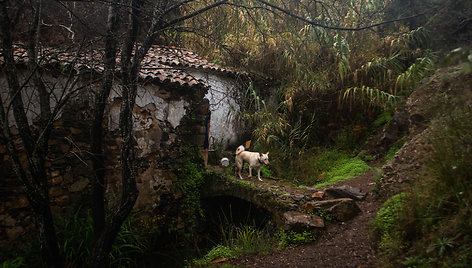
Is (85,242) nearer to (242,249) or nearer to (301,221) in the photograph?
(242,249)

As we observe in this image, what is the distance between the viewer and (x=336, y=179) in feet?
19.6

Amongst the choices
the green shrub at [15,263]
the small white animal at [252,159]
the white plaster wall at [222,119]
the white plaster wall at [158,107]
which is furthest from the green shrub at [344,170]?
the green shrub at [15,263]

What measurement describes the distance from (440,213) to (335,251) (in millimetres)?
1637

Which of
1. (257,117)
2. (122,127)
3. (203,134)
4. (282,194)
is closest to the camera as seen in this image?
(122,127)

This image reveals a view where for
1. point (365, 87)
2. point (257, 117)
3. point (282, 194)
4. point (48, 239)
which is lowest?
point (48, 239)

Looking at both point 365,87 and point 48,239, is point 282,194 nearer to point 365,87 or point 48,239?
point 48,239

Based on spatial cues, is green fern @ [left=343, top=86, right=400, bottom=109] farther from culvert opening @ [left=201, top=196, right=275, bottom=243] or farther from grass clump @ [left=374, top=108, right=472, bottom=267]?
grass clump @ [left=374, top=108, right=472, bottom=267]

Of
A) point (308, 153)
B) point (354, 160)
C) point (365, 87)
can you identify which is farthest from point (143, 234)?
point (365, 87)

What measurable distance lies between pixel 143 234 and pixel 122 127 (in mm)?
2823

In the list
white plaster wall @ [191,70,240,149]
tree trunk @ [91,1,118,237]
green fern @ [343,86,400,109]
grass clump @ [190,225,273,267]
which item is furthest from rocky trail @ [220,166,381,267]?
white plaster wall @ [191,70,240,149]

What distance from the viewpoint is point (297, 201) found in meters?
4.71

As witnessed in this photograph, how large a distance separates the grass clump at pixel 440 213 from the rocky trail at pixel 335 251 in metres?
0.63

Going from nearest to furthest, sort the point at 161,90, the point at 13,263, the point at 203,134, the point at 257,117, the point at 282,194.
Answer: the point at 13,263 → the point at 282,194 → the point at 161,90 → the point at 203,134 → the point at 257,117

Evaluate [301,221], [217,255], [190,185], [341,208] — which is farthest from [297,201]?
[190,185]
